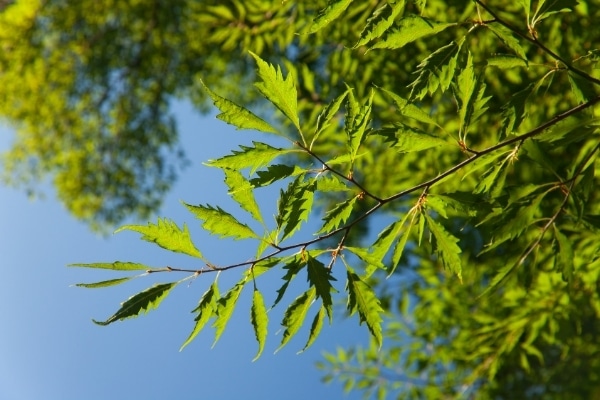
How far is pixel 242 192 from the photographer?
1004 mm

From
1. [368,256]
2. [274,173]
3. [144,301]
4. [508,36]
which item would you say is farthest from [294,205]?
[508,36]

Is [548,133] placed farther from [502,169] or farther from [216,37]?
[216,37]

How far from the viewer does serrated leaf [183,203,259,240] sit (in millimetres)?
977

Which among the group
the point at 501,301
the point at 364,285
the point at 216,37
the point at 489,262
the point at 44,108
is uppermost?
the point at 44,108

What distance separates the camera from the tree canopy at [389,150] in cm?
95

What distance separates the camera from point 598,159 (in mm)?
1145

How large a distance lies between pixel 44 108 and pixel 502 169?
24.5 ft

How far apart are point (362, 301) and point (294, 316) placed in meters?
0.12

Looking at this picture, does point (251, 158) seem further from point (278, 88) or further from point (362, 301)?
point (362, 301)

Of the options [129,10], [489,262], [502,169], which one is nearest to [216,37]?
[489,262]

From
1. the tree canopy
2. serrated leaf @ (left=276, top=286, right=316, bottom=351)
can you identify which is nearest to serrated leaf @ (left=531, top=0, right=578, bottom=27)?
the tree canopy

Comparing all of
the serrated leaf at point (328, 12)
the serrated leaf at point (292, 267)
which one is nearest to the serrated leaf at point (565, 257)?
the serrated leaf at point (292, 267)

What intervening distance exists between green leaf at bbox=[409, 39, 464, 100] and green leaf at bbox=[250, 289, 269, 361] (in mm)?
423

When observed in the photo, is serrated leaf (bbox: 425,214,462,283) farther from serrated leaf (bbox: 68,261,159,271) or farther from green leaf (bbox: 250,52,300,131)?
serrated leaf (bbox: 68,261,159,271)
